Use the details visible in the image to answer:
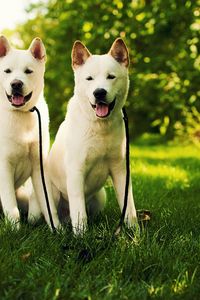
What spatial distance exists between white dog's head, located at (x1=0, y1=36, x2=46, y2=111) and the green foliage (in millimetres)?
5761

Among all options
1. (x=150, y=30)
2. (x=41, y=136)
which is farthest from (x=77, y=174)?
(x=150, y=30)

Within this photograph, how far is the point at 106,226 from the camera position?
4.60 meters

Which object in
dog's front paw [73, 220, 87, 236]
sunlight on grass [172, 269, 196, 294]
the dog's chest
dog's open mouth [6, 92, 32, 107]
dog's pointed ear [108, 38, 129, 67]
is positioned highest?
dog's pointed ear [108, 38, 129, 67]

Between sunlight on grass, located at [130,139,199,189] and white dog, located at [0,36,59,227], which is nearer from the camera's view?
white dog, located at [0,36,59,227]

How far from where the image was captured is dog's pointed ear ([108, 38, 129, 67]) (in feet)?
14.4

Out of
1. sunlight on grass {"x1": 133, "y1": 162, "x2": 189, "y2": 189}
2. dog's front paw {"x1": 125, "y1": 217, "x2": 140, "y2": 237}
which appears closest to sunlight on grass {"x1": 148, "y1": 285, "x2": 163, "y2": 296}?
dog's front paw {"x1": 125, "y1": 217, "x2": 140, "y2": 237}

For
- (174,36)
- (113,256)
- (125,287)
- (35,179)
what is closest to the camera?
(125,287)

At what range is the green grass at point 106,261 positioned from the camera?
324cm

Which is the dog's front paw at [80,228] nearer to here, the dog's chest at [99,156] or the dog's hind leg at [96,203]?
the dog's chest at [99,156]

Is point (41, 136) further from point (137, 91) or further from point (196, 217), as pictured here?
point (137, 91)

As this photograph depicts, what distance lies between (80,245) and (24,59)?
4.99 ft

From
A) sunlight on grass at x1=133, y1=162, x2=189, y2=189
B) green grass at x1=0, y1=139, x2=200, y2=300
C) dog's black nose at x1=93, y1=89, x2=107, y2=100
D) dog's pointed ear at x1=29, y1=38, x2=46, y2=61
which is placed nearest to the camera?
green grass at x1=0, y1=139, x2=200, y2=300

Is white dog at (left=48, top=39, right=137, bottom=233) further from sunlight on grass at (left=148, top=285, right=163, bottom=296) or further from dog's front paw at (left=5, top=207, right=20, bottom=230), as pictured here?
sunlight on grass at (left=148, top=285, right=163, bottom=296)

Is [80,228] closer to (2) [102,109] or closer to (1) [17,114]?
(2) [102,109]
